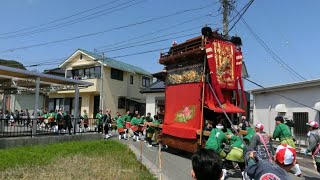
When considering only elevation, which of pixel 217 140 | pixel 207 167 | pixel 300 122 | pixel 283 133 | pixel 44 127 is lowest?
pixel 44 127

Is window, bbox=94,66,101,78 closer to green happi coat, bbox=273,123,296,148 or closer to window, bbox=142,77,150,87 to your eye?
window, bbox=142,77,150,87

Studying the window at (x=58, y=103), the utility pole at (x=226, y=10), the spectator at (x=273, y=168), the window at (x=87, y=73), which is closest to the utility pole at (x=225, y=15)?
the utility pole at (x=226, y=10)

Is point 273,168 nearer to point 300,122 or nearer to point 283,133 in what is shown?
point 283,133

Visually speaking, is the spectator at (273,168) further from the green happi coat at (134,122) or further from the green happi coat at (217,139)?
the green happi coat at (134,122)

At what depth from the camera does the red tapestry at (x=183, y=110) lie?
1375cm

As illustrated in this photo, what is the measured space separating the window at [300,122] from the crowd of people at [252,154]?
4124 mm

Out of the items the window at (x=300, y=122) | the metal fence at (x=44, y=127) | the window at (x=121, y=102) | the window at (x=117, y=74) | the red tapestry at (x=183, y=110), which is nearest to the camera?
the red tapestry at (x=183, y=110)

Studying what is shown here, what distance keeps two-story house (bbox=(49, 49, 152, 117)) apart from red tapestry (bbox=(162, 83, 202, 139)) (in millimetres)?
20354

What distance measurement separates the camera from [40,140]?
1788 centimetres

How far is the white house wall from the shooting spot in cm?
1762

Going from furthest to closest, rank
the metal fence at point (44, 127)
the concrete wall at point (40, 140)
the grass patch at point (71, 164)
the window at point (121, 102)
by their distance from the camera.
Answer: the window at point (121, 102) < the metal fence at point (44, 127) < the concrete wall at point (40, 140) < the grass patch at point (71, 164)

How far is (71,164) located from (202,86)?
558 cm

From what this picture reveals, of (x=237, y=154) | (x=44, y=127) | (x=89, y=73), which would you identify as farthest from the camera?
(x=89, y=73)

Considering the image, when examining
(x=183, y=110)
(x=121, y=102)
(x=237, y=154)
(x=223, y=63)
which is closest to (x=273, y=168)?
(x=237, y=154)
